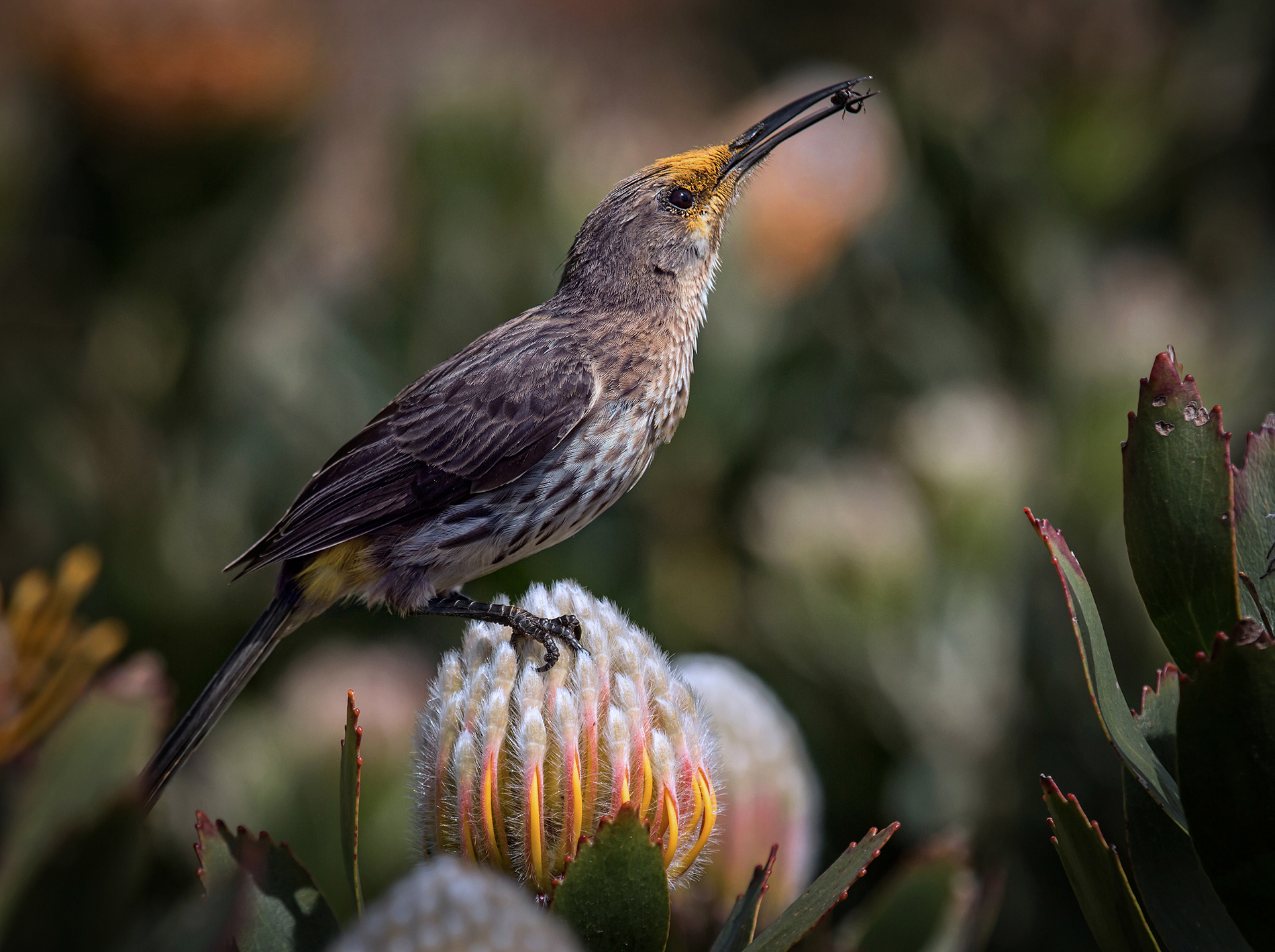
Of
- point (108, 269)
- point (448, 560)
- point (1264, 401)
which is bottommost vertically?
point (1264, 401)

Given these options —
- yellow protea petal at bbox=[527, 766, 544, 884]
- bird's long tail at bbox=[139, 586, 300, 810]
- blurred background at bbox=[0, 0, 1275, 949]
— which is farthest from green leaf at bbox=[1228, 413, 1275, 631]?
blurred background at bbox=[0, 0, 1275, 949]

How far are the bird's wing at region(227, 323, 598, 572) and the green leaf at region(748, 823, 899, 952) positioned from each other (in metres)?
1.32

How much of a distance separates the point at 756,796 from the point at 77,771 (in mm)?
1545

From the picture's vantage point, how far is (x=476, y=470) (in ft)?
8.40

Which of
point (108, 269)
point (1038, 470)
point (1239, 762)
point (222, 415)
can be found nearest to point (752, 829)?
point (1239, 762)

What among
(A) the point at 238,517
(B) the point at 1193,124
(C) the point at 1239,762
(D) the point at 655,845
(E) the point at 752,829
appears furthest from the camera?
(B) the point at 1193,124

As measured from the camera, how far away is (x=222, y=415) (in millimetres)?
4301

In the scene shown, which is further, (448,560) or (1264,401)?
(1264,401)

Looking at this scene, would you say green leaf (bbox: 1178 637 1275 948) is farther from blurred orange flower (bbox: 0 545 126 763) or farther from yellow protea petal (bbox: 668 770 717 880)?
blurred orange flower (bbox: 0 545 126 763)

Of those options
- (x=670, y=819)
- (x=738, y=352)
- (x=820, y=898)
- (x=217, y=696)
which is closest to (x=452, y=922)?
(x=820, y=898)

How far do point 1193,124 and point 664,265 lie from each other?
10.4 ft

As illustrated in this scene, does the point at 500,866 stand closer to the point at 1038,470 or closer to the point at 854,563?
the point at 854,563

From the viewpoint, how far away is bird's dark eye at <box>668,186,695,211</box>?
113 inches

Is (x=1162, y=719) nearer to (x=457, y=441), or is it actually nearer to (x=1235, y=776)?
(x=1235, y=776)
